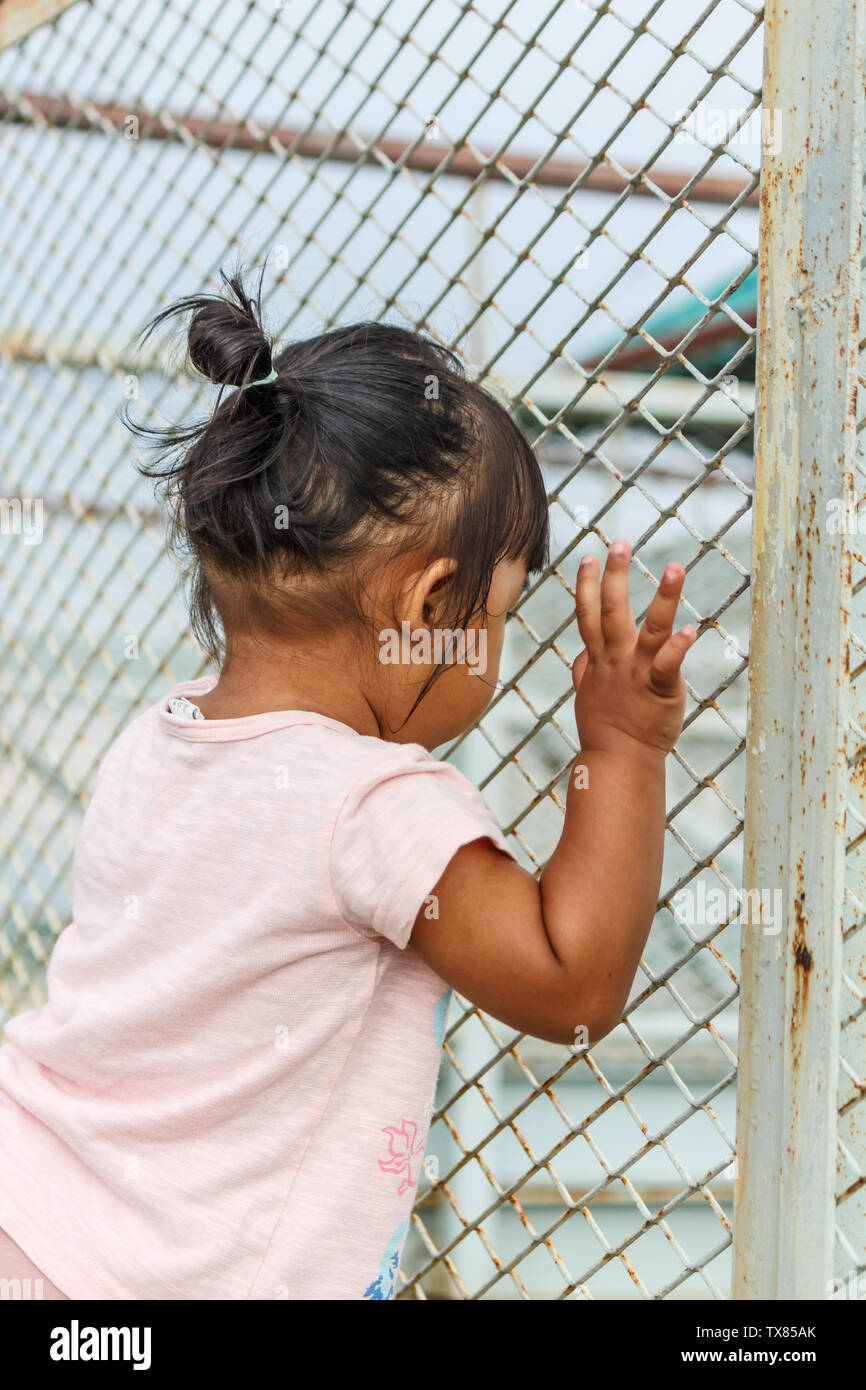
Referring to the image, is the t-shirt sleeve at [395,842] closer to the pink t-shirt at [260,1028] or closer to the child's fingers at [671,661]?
the pink t-shirt at [260,1028]

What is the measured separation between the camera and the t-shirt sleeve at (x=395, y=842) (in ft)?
1.96

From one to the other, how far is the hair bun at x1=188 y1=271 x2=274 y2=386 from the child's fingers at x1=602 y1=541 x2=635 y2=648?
0.23 meters

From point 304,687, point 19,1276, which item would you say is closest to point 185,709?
point 304,687

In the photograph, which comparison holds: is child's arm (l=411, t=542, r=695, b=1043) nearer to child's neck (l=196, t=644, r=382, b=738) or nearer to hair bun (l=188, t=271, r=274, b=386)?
child's neck (l=196, t=644, r=382, b=738)

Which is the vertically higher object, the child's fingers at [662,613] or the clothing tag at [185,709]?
the clothing tag at [185,709]

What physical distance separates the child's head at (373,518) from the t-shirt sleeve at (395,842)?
0.25 ft

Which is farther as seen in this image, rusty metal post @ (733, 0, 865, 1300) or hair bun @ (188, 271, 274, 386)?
hair bun @ (188, 271, 274, 386)

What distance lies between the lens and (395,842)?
607 millimetres

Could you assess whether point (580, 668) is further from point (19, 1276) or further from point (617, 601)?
point (19, 1276)

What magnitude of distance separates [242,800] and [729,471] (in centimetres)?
31

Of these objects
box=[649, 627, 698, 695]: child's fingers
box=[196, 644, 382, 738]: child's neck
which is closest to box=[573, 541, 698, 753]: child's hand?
box=[649, 627, 698, 695]: child's fingers

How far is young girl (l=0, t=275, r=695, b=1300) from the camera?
24.2 inches

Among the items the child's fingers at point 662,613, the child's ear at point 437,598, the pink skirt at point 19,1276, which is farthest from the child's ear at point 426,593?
the pink skirt at point 19,1276
